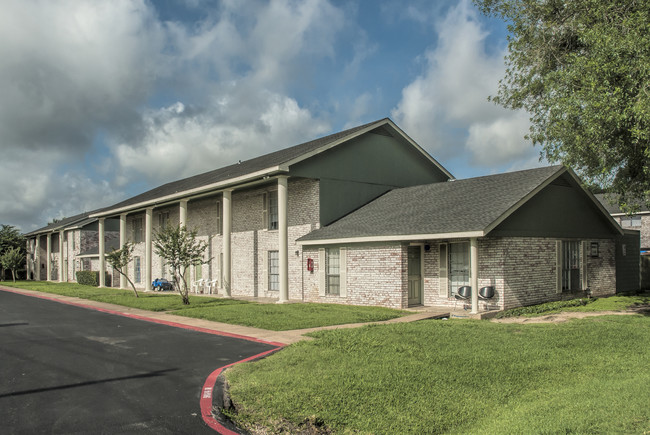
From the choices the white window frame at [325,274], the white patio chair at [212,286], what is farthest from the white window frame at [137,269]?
the white window frame at [325,274]

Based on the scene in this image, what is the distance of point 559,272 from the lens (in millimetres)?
18531

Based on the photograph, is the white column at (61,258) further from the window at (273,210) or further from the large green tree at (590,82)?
the large green tree at (590,82)

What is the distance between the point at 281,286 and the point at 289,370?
12.3 m

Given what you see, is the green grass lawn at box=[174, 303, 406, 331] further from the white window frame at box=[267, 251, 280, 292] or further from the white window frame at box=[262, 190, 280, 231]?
the white window frame at box=[262, 190, 280, 231]

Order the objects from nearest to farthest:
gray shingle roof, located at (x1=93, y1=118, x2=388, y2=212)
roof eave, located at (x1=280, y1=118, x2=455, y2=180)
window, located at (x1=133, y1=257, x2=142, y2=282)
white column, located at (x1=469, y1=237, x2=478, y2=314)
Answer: white column, located at (x1=469, y1=237, x2=478, y2=314)
roof eave, located at (x1=280, y1=118, x2=455, y2=180)
gray shingle roof, located at (x1=93, y1=118, x2=388, y2=212)
window, located at (x1=133, y1=257, x2=142, y2=282)

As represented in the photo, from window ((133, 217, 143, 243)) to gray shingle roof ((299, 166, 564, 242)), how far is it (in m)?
19.3

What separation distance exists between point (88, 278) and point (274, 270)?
74.6 ft

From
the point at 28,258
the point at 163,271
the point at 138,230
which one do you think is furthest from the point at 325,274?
the point at 28,258

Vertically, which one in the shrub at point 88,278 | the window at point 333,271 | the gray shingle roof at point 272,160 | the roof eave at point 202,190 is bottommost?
the shrub at point 88,278

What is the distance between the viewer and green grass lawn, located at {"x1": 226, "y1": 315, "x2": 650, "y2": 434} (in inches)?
223

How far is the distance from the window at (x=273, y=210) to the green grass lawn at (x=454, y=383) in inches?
518

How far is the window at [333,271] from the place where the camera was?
1984cm

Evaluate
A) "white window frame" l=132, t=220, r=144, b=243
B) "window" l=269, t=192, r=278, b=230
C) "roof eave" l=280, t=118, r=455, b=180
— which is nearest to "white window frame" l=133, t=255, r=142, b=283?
"white window frame" l=132, t=220, r=144, b=243

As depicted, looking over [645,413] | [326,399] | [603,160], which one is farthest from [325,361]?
[603,160]
